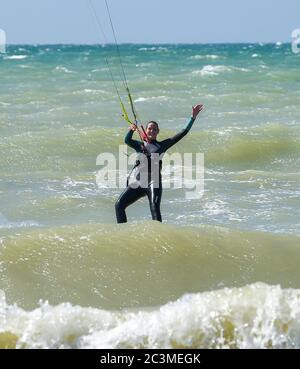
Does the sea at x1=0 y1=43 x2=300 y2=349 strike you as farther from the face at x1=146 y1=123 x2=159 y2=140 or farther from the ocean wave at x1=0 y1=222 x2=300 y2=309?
the face at x1=146 y1=123 x2=159 y2=140

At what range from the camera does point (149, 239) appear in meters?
8.30

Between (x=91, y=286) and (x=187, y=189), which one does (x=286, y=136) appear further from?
(x=91, y=286)

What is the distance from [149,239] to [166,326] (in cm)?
224

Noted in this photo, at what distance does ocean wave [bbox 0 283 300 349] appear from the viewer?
6043 millimetres

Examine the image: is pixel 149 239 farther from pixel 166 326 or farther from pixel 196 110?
pixel 166 326

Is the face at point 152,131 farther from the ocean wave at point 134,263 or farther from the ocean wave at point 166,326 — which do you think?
the ocean wave at point 166,326

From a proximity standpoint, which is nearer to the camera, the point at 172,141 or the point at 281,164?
the point at 172,141

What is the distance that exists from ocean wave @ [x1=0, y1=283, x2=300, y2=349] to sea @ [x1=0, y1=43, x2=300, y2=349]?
0.01m

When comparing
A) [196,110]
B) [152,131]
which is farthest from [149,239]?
[196,110]

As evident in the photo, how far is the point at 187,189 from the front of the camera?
12.6 metres

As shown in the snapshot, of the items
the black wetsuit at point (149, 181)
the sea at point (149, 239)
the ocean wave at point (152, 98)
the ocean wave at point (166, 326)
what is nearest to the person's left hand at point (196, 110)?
the black wetsuit at point (149, 181)

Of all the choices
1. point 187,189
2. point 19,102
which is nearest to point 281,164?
point 187,189

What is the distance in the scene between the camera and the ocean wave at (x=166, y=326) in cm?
604

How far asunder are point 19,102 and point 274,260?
17507 millimetres
